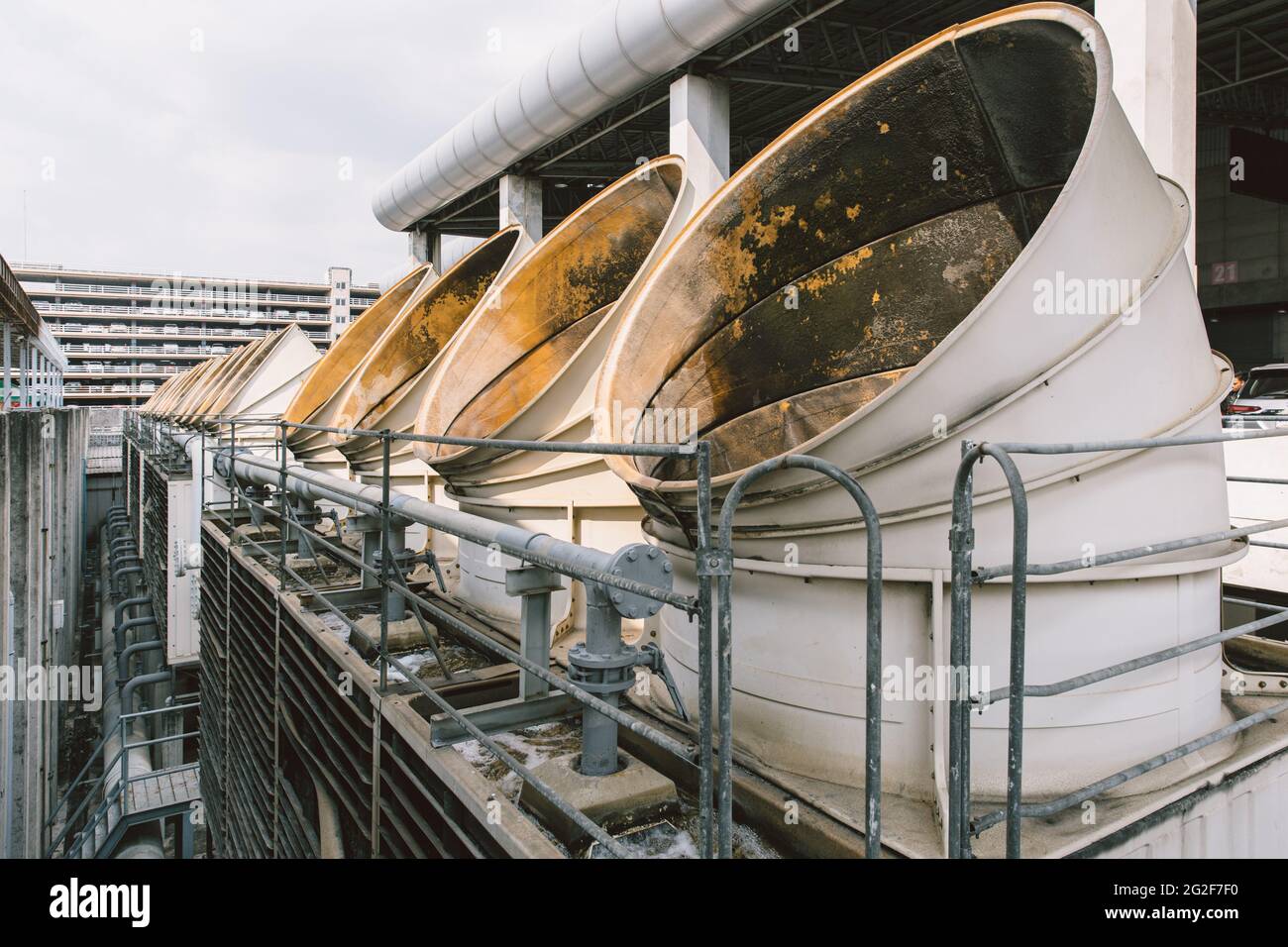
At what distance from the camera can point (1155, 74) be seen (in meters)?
5.53

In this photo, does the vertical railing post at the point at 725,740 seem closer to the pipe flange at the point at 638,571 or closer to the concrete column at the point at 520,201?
the pipe flange at the point at 638,571

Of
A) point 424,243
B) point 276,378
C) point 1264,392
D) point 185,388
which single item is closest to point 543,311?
point 1264,392

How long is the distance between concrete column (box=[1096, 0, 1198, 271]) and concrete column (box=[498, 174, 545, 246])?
11065mm

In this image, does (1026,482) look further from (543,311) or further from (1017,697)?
(543,311)

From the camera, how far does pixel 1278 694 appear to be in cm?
379

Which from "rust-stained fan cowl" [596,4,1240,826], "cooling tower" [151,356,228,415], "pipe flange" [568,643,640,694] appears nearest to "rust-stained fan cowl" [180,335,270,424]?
"cooling tower" [151,356,228,415]

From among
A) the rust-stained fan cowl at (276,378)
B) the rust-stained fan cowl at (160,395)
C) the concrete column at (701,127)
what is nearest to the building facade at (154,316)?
Answer: the rust-stained fan cowl at (160,395)

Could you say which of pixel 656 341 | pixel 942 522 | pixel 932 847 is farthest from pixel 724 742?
pixel 656 341

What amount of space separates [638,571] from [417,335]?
22.4 feet

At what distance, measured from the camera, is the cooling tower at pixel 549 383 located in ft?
16.1

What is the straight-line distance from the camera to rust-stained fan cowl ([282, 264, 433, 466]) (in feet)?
31.8

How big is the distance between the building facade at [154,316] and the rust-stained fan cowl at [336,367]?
168ft

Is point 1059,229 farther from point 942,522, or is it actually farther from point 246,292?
point 246,292
